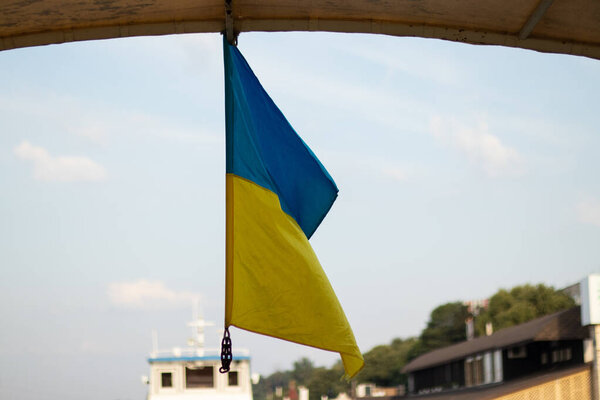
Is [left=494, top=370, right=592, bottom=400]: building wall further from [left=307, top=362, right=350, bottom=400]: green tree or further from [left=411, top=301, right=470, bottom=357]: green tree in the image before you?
[left=307, top=362, right=350, bottom=400]: green tree

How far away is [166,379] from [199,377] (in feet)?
3.42

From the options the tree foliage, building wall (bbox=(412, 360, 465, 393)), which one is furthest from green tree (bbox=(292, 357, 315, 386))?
building wall (bbox=(412, 360, 465, 393))

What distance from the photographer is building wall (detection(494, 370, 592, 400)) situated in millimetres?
27625

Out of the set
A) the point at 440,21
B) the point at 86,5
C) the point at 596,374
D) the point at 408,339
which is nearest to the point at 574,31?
the point at 440,21

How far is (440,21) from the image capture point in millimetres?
5480

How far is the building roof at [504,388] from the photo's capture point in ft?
94.2

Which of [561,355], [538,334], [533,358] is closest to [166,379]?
[538,334]

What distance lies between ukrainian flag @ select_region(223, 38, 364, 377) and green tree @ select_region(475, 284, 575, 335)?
Answer: 78912 millimetres

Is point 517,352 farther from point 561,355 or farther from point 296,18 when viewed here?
point 296,18

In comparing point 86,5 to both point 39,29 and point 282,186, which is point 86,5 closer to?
point 39,29

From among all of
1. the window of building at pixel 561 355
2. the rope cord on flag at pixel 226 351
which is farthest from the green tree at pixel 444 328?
the rope cord on flag at pixel 226 351

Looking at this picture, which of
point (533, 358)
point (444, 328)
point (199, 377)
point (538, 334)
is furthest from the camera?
point (444, 328)

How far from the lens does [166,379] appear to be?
26.8m

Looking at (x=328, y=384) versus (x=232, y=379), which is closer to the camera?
(x=232, y=379)
